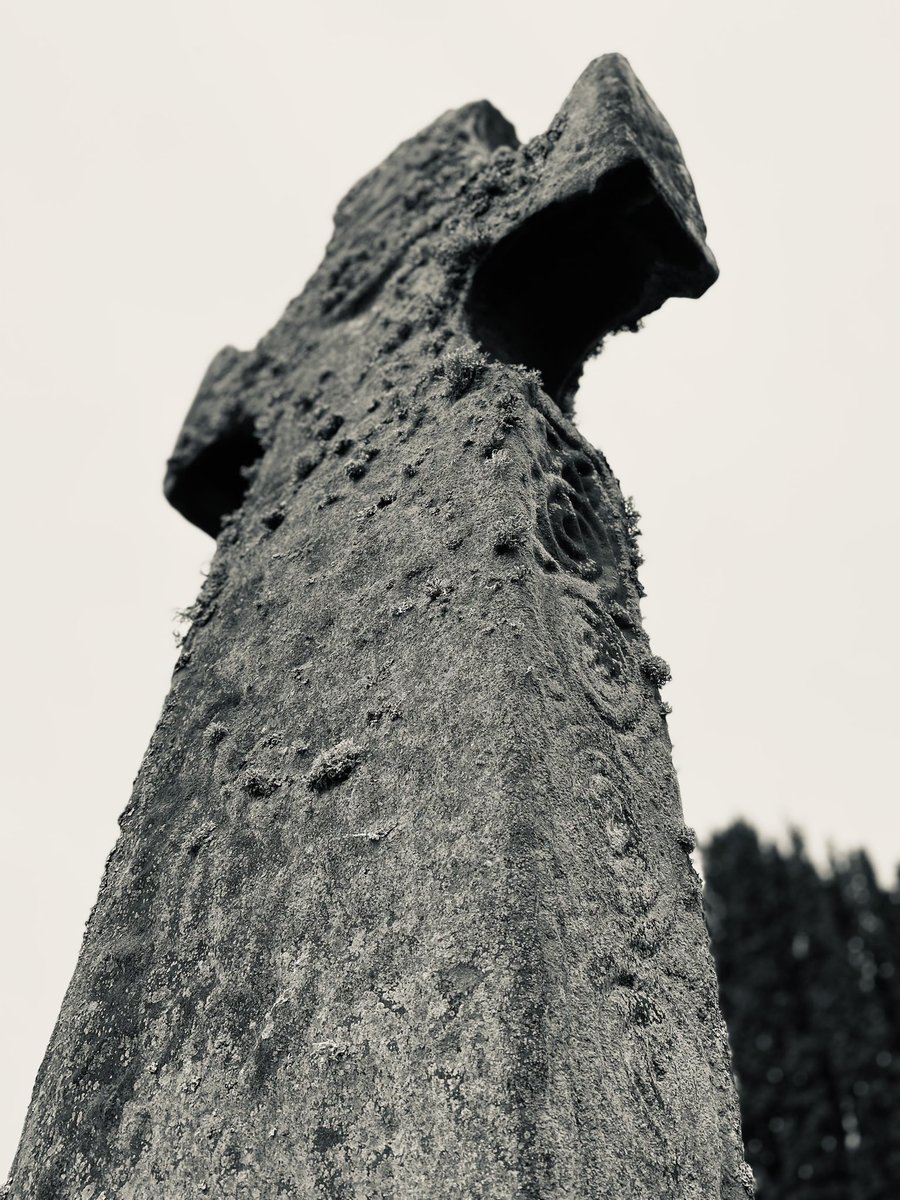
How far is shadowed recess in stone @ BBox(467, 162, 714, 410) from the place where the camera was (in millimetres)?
2379

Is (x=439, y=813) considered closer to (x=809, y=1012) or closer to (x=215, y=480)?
(x=215, y=480)

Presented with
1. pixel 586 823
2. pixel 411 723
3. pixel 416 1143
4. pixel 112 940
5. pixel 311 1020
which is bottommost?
pixel 416 1143

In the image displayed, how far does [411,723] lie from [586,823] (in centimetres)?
36

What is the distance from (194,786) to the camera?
7.00 ft

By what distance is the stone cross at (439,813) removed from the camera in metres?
1.43

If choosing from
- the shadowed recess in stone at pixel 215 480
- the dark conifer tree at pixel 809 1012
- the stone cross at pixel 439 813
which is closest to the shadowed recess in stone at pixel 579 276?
the stone cross at pixel 439 813

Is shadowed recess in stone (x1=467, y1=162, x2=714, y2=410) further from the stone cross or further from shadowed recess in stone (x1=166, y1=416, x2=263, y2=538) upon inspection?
shadowed recess in stone (x1=166, y1=416, x2=263, y2=538)

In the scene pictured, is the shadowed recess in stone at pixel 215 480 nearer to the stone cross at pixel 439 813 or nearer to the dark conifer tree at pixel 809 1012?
the stone cross at pixel 439 813

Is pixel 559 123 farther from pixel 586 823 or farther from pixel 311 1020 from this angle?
pixel 311 1020

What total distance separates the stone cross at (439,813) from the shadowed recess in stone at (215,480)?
0.40 metres

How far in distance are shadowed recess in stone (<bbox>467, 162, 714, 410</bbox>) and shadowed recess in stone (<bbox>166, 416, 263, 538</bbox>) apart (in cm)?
99

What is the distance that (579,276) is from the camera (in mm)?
2557

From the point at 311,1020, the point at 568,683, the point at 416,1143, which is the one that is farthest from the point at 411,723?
the point at 416,1143

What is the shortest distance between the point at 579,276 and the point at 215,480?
4.71ft
